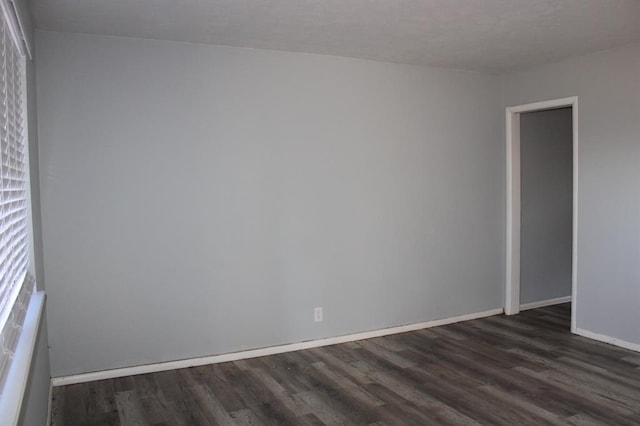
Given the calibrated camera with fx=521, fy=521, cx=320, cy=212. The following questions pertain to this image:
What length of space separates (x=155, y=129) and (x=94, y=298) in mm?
1225

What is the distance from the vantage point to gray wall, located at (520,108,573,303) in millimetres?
5230

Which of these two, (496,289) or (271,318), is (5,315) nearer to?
(271,318)

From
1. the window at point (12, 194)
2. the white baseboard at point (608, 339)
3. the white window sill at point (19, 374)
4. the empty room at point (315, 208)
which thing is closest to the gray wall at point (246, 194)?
the empty room at point (315, 208)

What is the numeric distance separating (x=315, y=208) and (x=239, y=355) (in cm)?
128

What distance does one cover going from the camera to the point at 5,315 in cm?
169

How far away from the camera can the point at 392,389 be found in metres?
3.39

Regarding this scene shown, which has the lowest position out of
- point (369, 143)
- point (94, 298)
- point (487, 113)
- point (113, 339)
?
point (113, 339)

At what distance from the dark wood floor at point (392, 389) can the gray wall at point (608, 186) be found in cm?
34

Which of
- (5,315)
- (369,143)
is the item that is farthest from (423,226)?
(5,315)

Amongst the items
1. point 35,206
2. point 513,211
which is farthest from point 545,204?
point 35,206

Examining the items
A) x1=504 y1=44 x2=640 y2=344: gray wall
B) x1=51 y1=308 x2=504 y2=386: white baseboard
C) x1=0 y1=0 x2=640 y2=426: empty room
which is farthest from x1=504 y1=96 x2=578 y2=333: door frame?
x1=504 y1=44 x2=640 y2=344: gray wall

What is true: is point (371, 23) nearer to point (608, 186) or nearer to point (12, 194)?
point (12, 194)

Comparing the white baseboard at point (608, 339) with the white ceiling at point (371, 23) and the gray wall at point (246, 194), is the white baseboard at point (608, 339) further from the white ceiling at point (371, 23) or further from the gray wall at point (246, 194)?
the white ceiling at point (371, 23)

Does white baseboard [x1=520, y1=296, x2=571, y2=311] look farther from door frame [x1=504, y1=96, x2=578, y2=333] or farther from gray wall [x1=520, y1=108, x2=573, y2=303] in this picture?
door frame [x1=504, y1=96, x2=578, y2=333]
